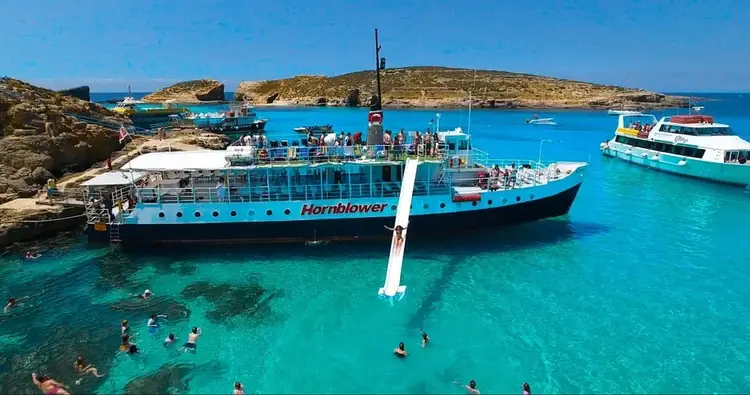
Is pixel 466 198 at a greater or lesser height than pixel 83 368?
greater

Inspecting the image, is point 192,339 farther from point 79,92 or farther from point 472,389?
point 79,92

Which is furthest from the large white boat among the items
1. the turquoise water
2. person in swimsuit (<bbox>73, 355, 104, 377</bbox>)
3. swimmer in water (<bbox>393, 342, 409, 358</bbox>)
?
person in swimsuit (<bbox>73, 355, 104, 377</bbox>)

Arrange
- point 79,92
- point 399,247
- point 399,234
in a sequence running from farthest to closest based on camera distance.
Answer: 1. point 79,92
2. point 399,234
3. point 399,247

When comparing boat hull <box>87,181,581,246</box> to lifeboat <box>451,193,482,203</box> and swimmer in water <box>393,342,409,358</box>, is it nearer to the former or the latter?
lifeboat <box>451,193,482,203</box>

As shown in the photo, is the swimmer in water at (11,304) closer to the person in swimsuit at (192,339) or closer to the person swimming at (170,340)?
the person swimming at (170,340)

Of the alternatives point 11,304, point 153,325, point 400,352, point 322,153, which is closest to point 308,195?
point 322,153

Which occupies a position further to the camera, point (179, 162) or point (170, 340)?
point (179, 162)

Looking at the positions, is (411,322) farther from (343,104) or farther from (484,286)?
(343,104)

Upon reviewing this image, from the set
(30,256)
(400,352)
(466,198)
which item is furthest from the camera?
(466,198)
